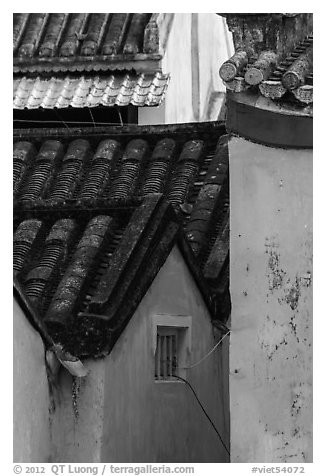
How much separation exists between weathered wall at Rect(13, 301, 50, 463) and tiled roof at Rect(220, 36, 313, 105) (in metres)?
2.30

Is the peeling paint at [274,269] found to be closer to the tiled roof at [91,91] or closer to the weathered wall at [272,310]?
the weathered wall at [272,310]

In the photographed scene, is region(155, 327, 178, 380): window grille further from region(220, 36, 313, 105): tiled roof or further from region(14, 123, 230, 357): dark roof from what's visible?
region(220, 36, 313, 105): tiled roof

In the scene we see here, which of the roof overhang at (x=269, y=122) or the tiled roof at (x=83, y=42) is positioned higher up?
the roof overhang at (x=269, y=122)

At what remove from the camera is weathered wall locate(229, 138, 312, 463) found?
9.72 metres

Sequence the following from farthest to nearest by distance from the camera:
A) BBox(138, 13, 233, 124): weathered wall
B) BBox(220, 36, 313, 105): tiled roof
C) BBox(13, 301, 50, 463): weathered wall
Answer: BBox(138, 13, 233, 124): weathered wall < BBox(13, 301, 50, 463): weathered wall < BBox(220, 36, 313, 105): tiled roof

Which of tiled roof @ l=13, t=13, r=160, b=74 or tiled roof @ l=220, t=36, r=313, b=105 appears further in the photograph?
tiled roof @ l=13, t=13, r=160, b=74

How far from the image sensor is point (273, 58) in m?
10.0

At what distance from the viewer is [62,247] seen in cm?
1141

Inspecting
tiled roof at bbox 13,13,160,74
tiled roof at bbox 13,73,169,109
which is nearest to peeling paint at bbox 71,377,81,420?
tiled roof at bbox 13,73,169,109

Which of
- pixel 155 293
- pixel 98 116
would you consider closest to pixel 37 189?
pixel 155 293

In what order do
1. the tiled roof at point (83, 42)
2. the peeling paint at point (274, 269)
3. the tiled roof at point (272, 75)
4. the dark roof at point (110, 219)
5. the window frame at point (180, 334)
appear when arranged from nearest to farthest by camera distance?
the tiled roof at point (272, 75) < the peeling paint at point (274, 269) < the dark roof at point (110, 219) < the window frame at point (180, 334) < the tiled roof at point (83, 42)

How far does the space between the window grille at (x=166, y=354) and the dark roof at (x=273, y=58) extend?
2500mm

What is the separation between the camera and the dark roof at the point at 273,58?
31.9ft

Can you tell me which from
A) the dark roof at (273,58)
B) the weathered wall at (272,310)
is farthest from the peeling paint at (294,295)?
the dark roof at (273,58)
